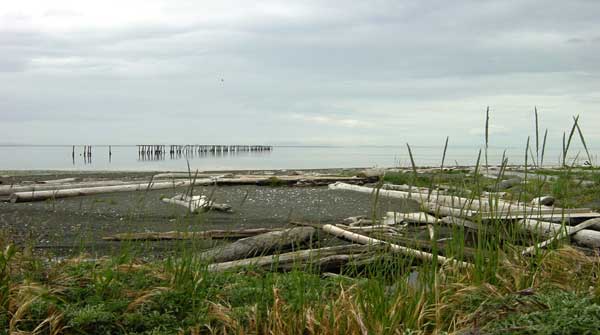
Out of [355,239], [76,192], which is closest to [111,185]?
[76,192]

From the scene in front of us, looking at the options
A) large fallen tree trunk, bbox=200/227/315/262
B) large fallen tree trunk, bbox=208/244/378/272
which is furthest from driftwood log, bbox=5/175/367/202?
large fallen tree trunk, bbox=208/244/378/272

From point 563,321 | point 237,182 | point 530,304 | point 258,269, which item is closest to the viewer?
point 563,321

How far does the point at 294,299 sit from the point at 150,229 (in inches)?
260

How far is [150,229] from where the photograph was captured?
1042cm

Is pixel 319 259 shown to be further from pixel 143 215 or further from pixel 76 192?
pixel 76 192

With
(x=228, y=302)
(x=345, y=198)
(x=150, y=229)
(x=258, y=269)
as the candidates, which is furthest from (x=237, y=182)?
(x=228, y=302)

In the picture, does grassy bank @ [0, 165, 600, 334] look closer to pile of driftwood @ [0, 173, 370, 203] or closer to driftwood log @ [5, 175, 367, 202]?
pile of driftwood @ [0, 173, 370, 203]

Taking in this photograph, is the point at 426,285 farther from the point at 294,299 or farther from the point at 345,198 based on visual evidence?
the point at 345,198

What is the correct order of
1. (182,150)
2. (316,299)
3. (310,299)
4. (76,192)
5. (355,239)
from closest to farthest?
1. (310,299)
2. (316,299)
3. (355,239)
4. (76,192)
5. (182,150)

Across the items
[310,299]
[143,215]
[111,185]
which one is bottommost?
[143,215]

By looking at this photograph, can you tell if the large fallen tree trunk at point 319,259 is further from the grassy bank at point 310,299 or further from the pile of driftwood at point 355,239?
the grassy bank at point 310,299

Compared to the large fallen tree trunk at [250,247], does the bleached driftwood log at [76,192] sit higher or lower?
higher

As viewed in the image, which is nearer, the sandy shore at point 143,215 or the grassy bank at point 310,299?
the grassy bank at point 310,299

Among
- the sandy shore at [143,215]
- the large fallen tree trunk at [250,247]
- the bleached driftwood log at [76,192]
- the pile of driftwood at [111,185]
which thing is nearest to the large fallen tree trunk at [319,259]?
the large fallen tree trunk at [250,247]
